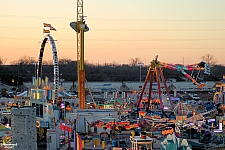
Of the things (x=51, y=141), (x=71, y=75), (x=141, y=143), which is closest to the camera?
(x=141, y=143)

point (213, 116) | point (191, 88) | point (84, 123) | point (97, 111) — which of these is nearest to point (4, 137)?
point (84, 123)

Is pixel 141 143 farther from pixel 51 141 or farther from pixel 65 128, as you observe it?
pixel 65 128

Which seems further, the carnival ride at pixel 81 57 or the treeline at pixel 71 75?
the treeline at pixel 71 75

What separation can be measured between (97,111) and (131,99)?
10814mm

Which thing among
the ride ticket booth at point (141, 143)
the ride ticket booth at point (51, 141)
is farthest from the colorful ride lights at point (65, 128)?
the ride ticket booth at point (141, 143)

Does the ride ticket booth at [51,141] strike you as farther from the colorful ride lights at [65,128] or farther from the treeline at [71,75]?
the treeline at [71,75]

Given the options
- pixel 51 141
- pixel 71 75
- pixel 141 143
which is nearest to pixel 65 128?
pixel 51 141

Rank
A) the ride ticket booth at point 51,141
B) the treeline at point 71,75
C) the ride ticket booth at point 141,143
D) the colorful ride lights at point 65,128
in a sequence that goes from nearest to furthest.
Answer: the ride ticket booth at point 141,143
the ride ticket booth at point 51,141
the colorful ride lights at point 65,128
the treeline at point 71,75

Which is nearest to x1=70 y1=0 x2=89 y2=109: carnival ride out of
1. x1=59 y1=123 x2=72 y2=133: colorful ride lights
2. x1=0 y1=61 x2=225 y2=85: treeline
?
x1=59 y1=123 x2=72 y2=133: colorful ride lights

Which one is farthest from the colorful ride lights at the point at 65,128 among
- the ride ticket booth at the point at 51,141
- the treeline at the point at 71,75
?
the treeline at the point at 71,75

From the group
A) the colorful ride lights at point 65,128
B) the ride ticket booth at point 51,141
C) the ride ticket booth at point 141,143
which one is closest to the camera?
the ride ticket booth at point 141,143

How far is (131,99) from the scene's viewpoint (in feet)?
128

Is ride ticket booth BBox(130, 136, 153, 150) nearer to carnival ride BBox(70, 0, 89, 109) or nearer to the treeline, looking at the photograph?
carnival ride BBox(70, 0, 89, 109)

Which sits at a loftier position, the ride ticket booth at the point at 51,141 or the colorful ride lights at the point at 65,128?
the colorful ride lights at the point at 65,128
